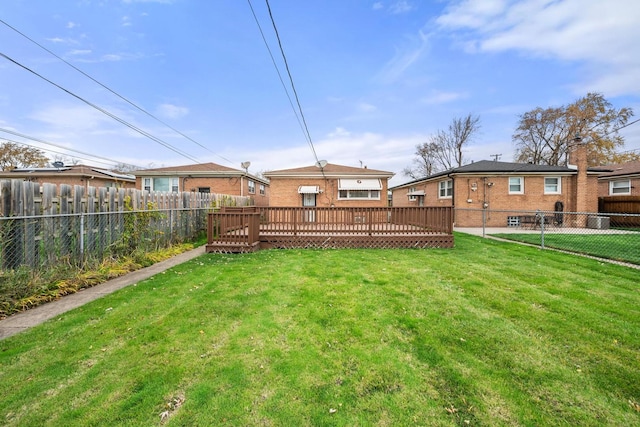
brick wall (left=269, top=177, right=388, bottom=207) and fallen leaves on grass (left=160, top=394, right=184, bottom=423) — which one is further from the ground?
brick wall (left=269, top=177, right=388, bottom=207)

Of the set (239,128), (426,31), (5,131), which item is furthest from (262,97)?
(5,131)

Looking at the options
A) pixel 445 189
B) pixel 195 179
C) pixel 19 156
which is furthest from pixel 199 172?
pixel 19 156

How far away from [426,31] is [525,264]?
11.1 meters

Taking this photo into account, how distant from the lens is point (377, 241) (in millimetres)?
9234

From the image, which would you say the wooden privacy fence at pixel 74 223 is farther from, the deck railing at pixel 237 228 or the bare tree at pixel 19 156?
the bare tree at pixel 19 156

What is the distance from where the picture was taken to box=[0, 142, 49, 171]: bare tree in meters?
29.9

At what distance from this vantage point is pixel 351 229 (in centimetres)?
935

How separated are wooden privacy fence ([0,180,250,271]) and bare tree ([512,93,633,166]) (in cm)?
3520

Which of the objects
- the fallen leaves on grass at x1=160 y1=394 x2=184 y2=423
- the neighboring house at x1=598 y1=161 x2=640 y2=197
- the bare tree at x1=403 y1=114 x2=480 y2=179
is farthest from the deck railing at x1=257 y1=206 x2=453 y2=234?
the bare tree at x1=403 y1=114 x2=480 y2=179

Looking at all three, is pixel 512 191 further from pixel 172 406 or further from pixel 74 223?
pixel 74 223

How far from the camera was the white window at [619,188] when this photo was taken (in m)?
18.2

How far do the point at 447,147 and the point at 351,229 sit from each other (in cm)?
3379

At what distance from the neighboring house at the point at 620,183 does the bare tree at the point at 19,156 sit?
57.1 m

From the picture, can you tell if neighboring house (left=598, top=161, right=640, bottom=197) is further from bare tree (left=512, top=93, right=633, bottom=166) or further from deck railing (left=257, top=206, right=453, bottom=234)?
deck railing (left=257, top=206, right=453, bottom=234)
